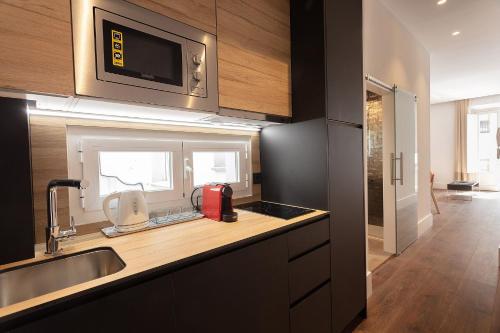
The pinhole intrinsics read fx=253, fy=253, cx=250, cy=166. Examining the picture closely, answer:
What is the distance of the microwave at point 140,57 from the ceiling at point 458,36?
8.74 feet

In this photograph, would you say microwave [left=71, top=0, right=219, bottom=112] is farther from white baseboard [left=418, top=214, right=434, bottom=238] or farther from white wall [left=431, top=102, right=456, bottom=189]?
white wall [left=431, top=102, right=456, bottom=189]

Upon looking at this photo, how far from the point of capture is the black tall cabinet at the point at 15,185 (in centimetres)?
98

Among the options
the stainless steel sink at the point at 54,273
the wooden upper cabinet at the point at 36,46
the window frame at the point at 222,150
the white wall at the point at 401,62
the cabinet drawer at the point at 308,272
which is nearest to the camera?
the wooden upper cabinet at the point at 36,46

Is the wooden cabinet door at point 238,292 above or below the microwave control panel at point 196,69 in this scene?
below

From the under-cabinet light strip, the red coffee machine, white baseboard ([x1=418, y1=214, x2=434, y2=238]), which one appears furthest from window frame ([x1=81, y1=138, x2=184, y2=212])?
white baseboard ([x1=418, y1=214, x2=434, y2=238])

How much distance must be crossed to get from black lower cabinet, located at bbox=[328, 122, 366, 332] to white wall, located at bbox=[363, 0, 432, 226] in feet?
3.97

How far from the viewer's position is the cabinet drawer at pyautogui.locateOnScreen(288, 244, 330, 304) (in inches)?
53.8

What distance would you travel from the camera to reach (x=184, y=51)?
1.24 metres

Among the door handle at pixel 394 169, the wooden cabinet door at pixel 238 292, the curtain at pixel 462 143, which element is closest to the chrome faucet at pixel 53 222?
the wooden cabinet door at pixel 238 292

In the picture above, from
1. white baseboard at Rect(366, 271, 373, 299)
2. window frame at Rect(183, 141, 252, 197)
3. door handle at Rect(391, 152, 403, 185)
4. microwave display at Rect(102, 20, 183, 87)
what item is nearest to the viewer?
microwave display at Rect(102, 20, 183, 87)

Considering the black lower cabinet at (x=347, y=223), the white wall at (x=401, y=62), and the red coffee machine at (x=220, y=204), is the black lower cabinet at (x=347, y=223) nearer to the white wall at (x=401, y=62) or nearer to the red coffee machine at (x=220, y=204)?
the red coffee machine at (x=220, y=204)

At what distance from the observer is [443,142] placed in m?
8.61

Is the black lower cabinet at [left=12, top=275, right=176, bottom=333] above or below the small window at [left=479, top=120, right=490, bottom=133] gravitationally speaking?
below

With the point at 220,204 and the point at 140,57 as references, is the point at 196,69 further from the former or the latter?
the point at 220,204
